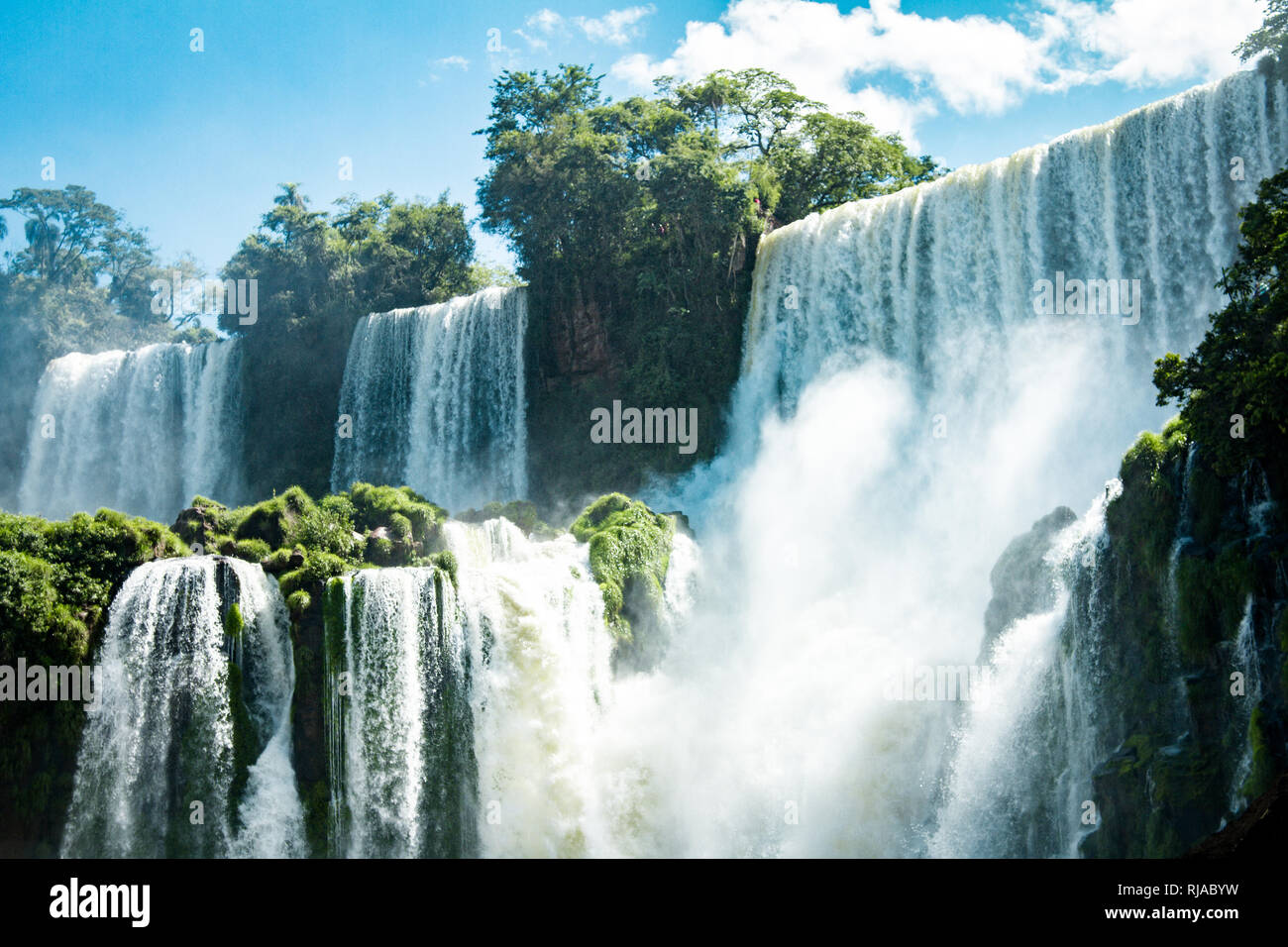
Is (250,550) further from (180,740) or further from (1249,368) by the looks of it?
(1249,368)

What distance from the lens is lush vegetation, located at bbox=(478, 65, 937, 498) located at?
29.8m

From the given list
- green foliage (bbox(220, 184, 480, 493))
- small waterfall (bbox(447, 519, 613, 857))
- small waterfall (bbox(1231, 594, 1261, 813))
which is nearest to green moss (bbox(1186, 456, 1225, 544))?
small waterfall (bbox(1231, 594, 1261, 813))

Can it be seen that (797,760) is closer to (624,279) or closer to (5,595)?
(5,595)

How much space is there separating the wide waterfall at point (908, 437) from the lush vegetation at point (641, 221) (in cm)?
153

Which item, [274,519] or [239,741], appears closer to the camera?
[239,741]

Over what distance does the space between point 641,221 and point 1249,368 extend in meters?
20.4

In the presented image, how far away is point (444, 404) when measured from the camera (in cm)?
3219

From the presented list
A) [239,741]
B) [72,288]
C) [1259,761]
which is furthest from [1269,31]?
[72,288]

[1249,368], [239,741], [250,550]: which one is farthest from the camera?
[250,550]

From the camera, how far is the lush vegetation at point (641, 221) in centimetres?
2984

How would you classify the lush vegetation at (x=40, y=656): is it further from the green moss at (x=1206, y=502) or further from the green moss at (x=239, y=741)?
the green moss at (x=1206, y=502)

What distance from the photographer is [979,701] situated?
17.0 meters

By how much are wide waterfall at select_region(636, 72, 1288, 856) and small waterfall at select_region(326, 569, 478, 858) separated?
141 inches
